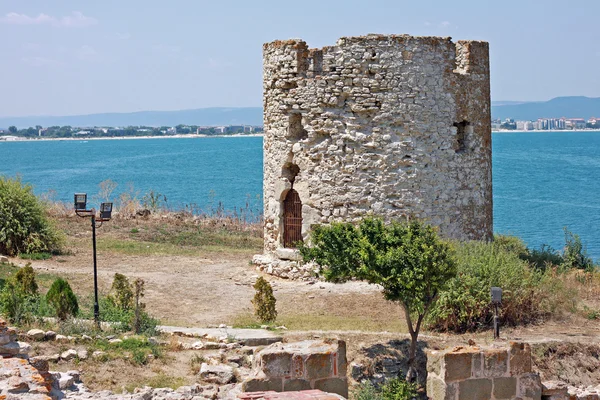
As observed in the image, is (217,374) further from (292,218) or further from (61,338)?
(292,218)

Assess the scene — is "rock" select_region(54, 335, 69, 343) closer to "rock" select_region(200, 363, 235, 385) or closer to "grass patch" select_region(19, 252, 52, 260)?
"rock" select_region(200, 363, 235, 385)

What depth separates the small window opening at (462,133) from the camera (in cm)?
2109

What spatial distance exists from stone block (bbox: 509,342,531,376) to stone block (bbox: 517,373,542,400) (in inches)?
3.1

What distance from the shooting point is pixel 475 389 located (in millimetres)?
11070

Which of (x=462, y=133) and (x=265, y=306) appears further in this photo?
(x=462, y=133)

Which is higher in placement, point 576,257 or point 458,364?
point 458,364

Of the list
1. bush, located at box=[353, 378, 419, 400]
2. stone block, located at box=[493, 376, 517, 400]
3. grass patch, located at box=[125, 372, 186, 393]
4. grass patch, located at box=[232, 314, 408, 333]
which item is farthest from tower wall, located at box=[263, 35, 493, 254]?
stone block, located at box=[493, 376, 517, 400]

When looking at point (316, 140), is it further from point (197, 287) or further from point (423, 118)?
point (197, 287)

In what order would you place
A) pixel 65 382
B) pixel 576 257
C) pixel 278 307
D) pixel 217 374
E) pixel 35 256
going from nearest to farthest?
pixel 65 382 → pixel 217 374 → pixel 278 307 → pixel 576 257 → pixel 35 256

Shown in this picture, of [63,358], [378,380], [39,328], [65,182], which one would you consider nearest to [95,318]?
[39,328]

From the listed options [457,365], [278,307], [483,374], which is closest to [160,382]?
[457,365]

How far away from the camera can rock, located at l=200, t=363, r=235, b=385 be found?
13188mm

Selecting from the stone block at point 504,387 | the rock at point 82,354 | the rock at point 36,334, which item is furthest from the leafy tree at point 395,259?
the rock at point 36,334

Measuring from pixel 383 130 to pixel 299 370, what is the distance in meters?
10.3
